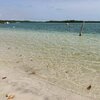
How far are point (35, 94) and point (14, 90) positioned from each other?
0.82 meters

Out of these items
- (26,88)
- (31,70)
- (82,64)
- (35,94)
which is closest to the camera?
(35,94)

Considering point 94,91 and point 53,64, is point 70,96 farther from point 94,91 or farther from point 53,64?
point 53,64

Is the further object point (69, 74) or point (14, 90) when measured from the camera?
point (69, 74)

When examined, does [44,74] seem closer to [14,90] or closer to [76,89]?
[76,89]

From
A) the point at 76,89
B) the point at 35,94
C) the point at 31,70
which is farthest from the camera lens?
the point at 31,70

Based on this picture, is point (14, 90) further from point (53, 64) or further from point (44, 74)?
point (53, 64)

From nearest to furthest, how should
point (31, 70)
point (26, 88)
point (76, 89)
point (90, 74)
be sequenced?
point (26, 88) → point (76, 89) → point (90, 74) → point (31, 70)

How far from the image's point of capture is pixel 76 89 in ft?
29.8

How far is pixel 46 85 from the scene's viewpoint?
30.3 ft

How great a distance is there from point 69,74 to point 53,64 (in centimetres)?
252

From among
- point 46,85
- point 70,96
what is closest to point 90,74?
point 46,85

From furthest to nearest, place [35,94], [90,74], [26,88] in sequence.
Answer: [90,74] → [26,88] → [35,94]

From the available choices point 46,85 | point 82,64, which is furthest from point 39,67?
point 46,85

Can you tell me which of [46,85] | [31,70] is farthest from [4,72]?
[46,85]
